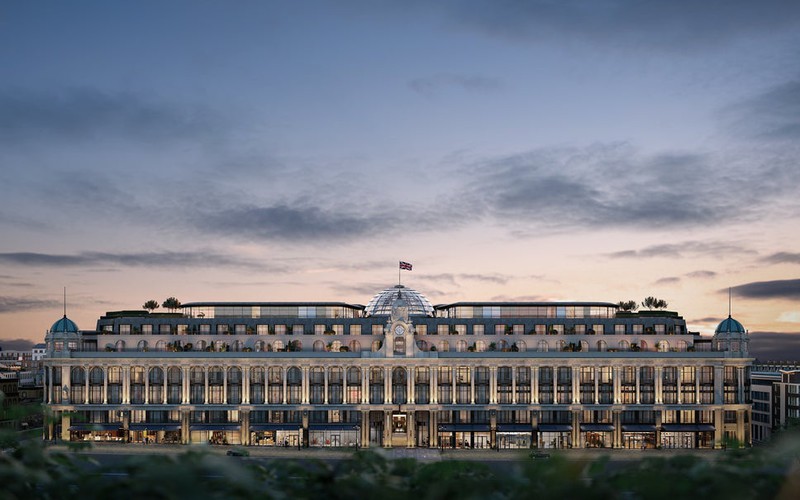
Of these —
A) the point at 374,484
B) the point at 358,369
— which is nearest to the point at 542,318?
the point at 358,369

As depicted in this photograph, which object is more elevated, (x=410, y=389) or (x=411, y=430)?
(x=410, y=389)

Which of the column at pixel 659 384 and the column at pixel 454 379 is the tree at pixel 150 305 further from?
the column at pixel 659 384

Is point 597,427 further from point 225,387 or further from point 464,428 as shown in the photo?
point 225,387

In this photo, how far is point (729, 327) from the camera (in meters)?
169

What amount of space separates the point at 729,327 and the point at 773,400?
30.7 metres

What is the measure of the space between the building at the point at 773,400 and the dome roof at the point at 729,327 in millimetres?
22827

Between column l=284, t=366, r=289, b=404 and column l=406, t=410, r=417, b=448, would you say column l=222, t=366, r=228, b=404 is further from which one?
column l=406, t=410, r=417, b=448

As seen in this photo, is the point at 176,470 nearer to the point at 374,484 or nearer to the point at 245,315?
the point at 374,484

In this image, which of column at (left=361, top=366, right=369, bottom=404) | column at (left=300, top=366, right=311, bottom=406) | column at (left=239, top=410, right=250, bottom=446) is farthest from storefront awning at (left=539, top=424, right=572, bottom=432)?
column at (left=239, top=410, right=250, bottom=446)

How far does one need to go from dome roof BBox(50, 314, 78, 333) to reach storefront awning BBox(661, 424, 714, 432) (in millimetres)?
117004

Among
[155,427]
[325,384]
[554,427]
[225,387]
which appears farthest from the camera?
[325,384]

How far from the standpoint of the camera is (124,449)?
14688 centimetres

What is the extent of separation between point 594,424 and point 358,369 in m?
46.7

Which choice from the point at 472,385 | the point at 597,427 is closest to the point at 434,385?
the point at 472,385
